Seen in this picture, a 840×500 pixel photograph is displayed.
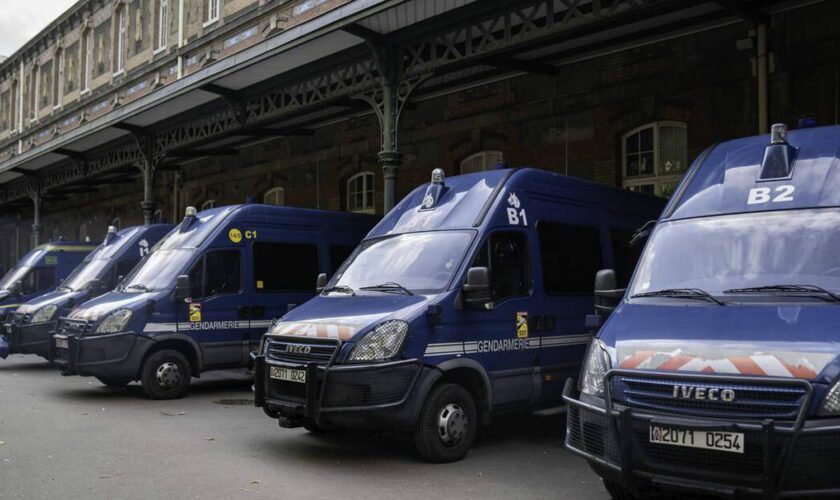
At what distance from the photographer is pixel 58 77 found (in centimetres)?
3828

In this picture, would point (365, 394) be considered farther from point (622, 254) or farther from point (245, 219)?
point (245, 219)

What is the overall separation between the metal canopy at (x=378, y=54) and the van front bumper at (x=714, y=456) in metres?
6.41

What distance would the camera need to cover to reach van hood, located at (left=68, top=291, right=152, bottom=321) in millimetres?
10398

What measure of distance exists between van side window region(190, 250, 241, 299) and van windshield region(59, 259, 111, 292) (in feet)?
12.3

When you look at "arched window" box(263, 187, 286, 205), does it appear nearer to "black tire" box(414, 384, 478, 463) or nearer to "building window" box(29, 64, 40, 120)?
"black tire" box(414, 384, 478, 463)

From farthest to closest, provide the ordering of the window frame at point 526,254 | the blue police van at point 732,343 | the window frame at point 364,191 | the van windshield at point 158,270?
the window frame at point 364,191, the van windshield at point 158,270, the window frame at point 526,254, the blue police van at point 732,343

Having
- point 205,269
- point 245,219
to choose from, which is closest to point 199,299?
point 205,269

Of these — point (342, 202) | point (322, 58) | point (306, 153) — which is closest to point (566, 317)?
point (322, 58)

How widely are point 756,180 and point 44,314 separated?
11.6 meters

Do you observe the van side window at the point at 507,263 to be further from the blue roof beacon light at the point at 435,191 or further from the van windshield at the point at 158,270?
the van windshield at the point at 158,270

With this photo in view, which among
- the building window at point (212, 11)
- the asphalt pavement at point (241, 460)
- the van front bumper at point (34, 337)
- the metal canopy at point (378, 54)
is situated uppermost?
the building window at point (212, 11)

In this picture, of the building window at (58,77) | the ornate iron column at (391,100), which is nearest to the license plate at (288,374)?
the ornate iron column at (391,100)

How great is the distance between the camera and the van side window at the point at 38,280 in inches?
647

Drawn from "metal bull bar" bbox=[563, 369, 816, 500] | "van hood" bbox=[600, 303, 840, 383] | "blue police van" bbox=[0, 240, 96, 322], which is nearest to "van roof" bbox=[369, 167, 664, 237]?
"van hood" bbox=[600, 303, 840, 383]
